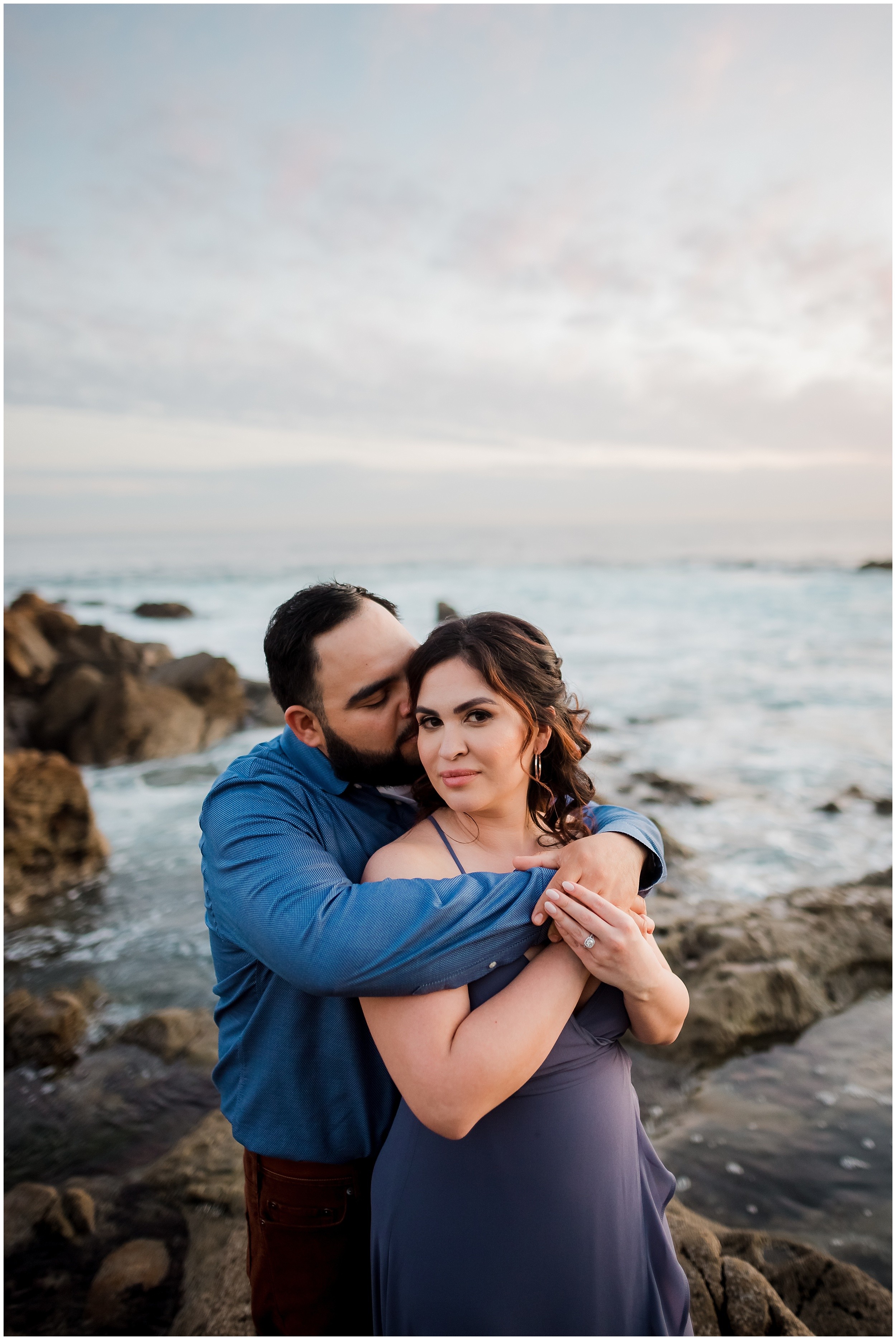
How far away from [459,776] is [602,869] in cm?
48

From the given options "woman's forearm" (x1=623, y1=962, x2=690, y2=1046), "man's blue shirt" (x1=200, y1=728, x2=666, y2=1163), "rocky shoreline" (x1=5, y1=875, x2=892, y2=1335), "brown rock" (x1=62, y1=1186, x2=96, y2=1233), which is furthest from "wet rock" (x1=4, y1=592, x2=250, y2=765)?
"woman's forearm" (x1=623, y1=962, x2=690, y2=1046)

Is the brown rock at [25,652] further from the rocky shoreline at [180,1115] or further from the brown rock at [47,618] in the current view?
the rocky shoreline at [180,1115]

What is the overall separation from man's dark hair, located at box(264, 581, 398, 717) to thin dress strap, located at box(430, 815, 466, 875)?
0.49 m

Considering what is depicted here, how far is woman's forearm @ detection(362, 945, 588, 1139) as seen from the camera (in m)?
1.86

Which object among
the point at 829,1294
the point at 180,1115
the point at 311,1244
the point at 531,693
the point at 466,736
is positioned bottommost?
the point at 180,1115

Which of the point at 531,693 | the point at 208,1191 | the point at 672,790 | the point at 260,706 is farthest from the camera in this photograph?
the point at 260,706

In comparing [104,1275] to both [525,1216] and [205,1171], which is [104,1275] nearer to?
[205,1171]

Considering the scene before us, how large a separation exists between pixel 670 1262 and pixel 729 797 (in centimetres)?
913

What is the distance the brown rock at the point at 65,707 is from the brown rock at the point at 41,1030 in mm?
6545

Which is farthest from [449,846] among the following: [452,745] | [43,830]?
[43,830]

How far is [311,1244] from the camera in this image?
96.7 inches

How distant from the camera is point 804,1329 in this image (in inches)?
116

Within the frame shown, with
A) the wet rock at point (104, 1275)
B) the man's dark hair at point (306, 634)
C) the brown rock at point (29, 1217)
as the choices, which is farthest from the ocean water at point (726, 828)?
the man's dark hair at point (306, 634)

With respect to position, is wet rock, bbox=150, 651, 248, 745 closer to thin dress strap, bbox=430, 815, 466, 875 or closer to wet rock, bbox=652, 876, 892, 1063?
wet rock, bbox=652, 876, 892, 1063
